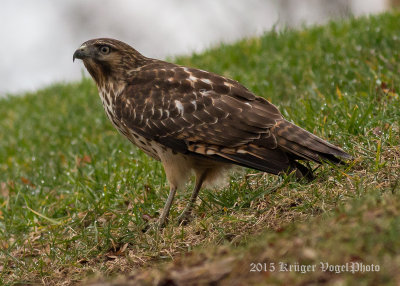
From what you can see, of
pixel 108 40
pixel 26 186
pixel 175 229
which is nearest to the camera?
pixel 175 229

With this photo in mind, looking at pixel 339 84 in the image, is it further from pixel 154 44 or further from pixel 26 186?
pixel 154 44

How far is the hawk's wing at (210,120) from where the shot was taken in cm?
460

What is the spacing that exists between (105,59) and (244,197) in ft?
5.86

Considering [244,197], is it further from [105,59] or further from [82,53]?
[82,53]

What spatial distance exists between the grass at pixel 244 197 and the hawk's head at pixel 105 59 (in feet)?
3.64

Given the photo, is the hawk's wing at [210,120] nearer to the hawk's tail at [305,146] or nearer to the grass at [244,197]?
the hawk's tail at [305,146]

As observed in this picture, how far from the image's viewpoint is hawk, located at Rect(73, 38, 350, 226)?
461 cm

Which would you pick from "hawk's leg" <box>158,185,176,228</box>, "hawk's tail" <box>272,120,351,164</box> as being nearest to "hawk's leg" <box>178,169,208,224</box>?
"hawk's leg" <box>158,185,176,228</box>

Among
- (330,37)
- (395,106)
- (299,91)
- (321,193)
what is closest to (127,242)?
(321,193)

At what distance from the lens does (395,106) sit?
18.8ft

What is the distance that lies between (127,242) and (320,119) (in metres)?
2.22

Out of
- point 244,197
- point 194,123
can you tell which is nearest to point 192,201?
point 244,197

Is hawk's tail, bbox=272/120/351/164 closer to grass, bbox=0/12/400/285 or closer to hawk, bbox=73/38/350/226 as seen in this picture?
hawk, bbox=73/38/350/226

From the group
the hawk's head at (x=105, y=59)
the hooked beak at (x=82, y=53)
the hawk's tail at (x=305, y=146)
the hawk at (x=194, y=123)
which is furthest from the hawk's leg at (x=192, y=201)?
the hooked beak at (x=82, y=53)
